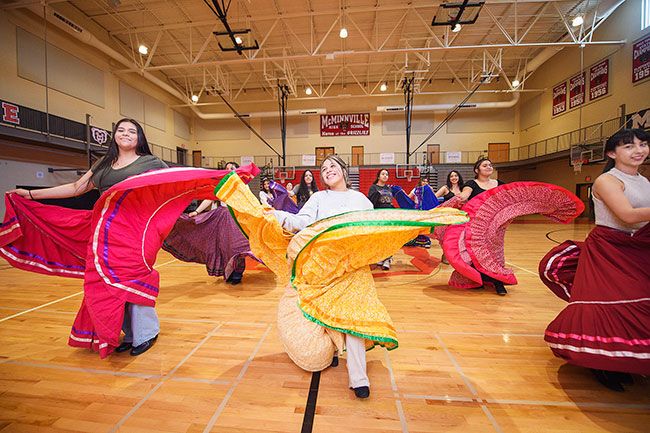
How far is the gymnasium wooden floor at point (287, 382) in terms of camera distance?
128cm

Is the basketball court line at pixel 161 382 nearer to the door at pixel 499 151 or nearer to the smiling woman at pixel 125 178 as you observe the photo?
the smiling woman at pixel 125 178

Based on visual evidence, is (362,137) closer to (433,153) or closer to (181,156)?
(433,153)

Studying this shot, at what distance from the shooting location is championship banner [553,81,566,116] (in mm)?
Answer: 14059

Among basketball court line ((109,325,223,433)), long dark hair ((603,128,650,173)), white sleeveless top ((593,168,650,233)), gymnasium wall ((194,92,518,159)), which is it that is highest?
gymnasium wall ((194,92,518,159))

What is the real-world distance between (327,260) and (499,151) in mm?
20122

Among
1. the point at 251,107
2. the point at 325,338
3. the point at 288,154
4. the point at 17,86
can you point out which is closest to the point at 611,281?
the point at 325,338

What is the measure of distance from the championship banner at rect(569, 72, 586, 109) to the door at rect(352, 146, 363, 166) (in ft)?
35.0

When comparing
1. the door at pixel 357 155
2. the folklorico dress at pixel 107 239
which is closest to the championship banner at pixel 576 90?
the door at pixel 357 155

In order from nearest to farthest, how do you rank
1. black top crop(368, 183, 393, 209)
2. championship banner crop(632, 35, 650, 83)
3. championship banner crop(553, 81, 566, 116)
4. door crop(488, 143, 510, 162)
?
1. black top crop(368, 183, 393, 209)
2. championship banner crop(632, 35, 650, 83)
3. championship banner crop(553, 81, 566, 116)
4. door crop(488, 143, 510, 162)

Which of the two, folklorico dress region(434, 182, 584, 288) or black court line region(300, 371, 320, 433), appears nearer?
black court line region(300, 371, 320, 433)

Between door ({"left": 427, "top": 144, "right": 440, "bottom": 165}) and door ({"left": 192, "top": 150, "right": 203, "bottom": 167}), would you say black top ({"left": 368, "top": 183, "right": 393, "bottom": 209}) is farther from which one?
door ({"left": 192, "top": 150, "right": 203, "bottom": 167})

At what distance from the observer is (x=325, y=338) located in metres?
1.44

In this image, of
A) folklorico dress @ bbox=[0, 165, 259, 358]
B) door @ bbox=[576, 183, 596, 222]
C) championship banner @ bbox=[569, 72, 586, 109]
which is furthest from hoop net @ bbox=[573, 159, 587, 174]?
folklorico dress @ bbox=[0, 165, 259, 358]

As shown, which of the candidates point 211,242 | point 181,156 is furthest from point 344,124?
point 211,242
